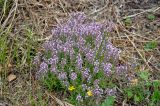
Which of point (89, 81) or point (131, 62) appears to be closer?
point (89, 81)

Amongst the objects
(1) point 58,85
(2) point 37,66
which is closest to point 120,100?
(1) point 58,85

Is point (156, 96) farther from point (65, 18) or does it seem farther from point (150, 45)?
point (65, 18)

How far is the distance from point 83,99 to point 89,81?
0.51ft

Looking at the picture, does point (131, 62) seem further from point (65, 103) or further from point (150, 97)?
point (65, 103)

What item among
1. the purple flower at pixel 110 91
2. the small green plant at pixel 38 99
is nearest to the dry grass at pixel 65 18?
the small green plant at pixel 38 99

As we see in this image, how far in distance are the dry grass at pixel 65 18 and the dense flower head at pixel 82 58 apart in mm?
247

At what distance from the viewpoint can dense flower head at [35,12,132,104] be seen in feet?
11.6

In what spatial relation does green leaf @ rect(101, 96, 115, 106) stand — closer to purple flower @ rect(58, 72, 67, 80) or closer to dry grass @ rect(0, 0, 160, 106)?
purple flower @ rect(58, 72, 67, 80)

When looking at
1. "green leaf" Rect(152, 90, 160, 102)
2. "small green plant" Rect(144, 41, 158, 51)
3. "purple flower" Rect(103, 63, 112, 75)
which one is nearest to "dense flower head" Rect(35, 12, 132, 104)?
"purple flower" Rect(103, 63, 112, 75)

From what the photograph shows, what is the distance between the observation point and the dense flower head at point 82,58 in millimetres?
3547

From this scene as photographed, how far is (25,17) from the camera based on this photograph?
4.34m

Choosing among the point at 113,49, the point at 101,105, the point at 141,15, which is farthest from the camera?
the point at 141,15

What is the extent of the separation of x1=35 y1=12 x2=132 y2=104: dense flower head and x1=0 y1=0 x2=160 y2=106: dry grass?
247mm

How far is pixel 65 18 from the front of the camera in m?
4.39
